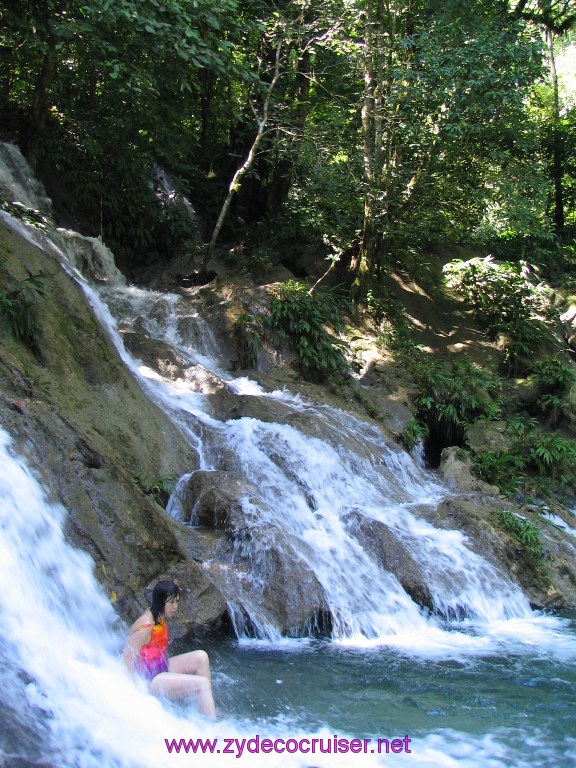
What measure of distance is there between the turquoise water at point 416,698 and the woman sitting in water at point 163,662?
419 millimetres

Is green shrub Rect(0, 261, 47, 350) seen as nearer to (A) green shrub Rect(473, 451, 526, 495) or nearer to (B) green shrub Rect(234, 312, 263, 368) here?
(B) green shrub Rect(234, 312, 263, 368)

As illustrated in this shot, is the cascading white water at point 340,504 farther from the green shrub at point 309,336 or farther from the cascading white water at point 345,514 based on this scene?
the green shrub at point 309,336

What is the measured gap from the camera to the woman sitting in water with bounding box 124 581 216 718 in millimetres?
4875

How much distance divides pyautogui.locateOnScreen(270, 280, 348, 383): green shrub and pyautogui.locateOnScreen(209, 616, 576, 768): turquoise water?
279 inches

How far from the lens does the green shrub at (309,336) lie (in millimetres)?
13453

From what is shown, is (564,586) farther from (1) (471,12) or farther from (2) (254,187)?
(2) (254,187)

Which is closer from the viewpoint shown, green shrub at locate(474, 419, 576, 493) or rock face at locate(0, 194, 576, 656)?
rock face at locate(0, 194, 576, 656)

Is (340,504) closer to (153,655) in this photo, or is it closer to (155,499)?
(155,499)

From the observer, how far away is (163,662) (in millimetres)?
5047

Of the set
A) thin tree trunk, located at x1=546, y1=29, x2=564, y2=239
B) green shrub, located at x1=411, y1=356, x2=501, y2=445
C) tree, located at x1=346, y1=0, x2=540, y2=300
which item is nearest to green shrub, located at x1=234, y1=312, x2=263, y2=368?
green shrub, located at x1=411, y1=356, x2=501, y2=445

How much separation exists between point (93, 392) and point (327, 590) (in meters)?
3.64

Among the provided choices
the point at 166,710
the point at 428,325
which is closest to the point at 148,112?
the point at 428,325

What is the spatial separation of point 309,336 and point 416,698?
28.6 ft

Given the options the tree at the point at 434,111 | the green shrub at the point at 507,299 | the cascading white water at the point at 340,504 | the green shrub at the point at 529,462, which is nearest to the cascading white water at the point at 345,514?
the cascading white water at the point at 340,504
